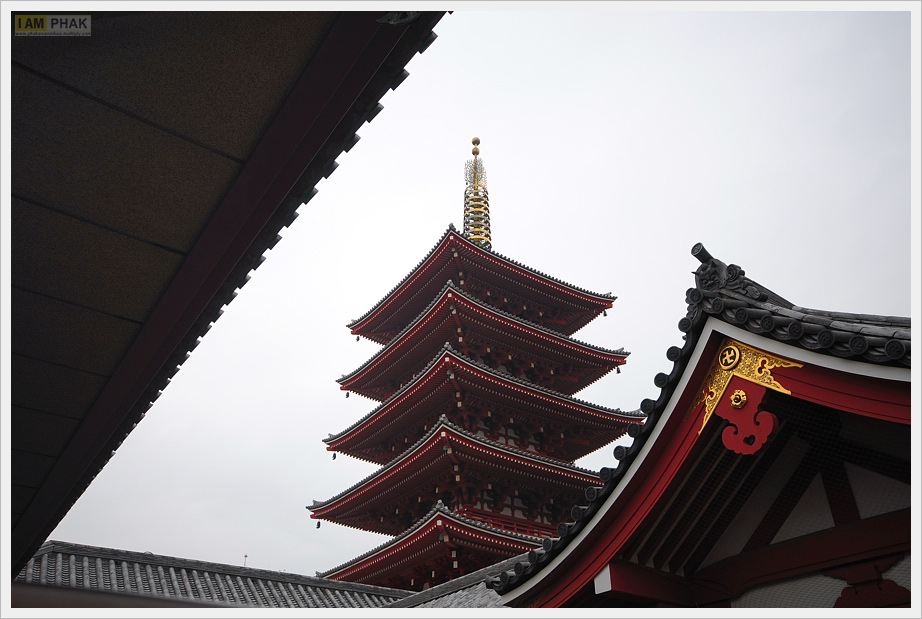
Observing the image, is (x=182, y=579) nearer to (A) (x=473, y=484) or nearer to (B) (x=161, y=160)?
(A) (x=473, y=484)

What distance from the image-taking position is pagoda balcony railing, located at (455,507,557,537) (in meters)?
16.3

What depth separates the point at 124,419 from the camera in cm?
471

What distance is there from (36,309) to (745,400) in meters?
4.43

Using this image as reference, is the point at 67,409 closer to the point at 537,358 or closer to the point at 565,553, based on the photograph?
the point at 565,553

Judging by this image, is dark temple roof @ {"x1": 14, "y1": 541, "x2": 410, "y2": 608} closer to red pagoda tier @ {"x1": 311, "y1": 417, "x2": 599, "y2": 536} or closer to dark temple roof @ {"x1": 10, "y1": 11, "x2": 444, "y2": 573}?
red pagoda tier @ {"x1": 311, "y1": 417, "x2": 599, "y2": 536}

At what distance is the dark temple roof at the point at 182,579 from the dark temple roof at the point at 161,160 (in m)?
8.07

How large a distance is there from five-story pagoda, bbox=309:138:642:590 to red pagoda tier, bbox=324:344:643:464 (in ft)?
0.12

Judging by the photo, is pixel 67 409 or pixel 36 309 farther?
pixel 67 409

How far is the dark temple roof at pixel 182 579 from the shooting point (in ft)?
36.2

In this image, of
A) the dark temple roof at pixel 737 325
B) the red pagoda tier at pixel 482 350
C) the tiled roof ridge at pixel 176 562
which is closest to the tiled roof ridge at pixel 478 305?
the red pagoda tier at pixel 482 350

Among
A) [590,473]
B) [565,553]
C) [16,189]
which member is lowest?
[565,553]

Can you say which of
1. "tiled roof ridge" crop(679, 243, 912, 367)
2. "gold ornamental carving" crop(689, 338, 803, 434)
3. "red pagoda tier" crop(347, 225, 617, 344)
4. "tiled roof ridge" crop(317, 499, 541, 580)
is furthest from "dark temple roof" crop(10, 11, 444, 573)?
"red pagoda tier" crop(347, 225, 617, 344)

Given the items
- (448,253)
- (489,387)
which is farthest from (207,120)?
(448,253)

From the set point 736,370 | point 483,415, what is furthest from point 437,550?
point 736,370
